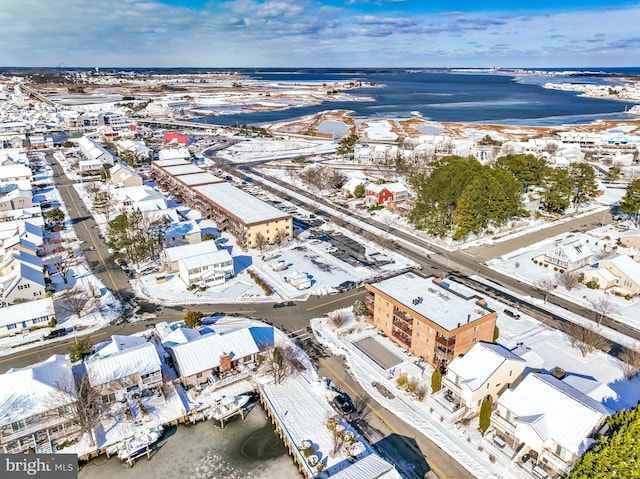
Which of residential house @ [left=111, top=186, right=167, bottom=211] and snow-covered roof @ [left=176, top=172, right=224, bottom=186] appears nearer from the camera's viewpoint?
residential house @ [left=111, top=186, right=167, bottom=211]

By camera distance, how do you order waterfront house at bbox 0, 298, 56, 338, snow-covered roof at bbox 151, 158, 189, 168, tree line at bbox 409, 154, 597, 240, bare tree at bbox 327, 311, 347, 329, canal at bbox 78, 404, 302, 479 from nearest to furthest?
canal at bbox 78, 404, 302, 479
waterfront house at bbox 0, 298, 56, 338
bare tree at bbox 327, 311, 347, 329
tree line at bbox 409, 154, 597, 240
snow-covered roof at bbox 151, 158, 189, 168

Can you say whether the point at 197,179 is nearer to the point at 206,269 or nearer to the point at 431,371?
the point at 206,269

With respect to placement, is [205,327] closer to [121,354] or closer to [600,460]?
[121,354]

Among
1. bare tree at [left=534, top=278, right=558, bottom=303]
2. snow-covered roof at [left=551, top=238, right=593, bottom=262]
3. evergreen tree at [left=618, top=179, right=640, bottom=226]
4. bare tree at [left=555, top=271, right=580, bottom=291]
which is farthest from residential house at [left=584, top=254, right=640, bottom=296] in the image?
evergreen tree at [left=618, top=179, right=640, bottom=226]

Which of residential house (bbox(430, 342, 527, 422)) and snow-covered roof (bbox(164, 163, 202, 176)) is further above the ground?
snow-covered roof (bbox(164, 163, 202, 176))

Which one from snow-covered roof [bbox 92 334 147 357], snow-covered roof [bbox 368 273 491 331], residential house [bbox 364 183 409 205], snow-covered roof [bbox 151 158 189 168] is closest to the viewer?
snow-covered roof [bbox 92 334 147 357]

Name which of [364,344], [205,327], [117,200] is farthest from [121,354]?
[117,200]

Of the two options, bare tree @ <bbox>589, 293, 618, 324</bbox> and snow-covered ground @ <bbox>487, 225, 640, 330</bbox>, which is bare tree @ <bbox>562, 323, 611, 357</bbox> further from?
snow-covered ground @ <bbox>487, 225, 640, 330</bbox>
